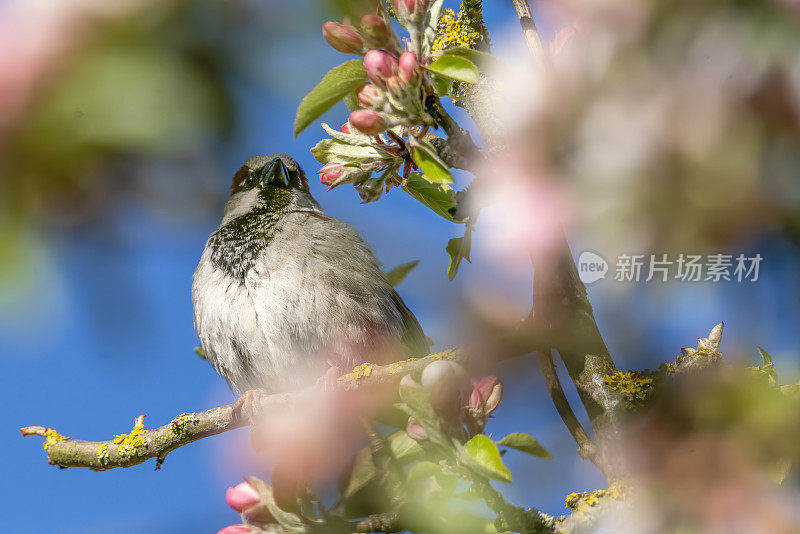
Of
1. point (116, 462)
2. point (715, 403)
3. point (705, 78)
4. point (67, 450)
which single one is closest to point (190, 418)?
point (116, 462)

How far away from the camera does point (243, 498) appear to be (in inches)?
44.1

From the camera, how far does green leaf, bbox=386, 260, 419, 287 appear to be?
5.83 feet

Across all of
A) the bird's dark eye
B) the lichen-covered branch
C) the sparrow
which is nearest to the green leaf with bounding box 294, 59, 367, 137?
the lichen-covered branch

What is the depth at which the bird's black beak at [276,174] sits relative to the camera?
3.10 meters

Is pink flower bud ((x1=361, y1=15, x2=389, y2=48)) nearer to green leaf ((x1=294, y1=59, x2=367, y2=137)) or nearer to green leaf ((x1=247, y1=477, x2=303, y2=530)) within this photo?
green leaf ((x1=294, y1=59, x2=367, y2=137))

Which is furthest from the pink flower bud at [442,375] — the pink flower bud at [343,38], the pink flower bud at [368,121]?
the pink flower bud at [343,38]

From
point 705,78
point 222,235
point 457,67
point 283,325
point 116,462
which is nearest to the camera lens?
point 705,78

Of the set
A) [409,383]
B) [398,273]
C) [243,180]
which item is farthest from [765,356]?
[243,180]

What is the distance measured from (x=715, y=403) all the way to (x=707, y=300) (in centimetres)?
10

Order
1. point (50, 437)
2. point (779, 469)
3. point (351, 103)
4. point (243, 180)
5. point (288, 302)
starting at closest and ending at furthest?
point (779, 469) < point (351, 103) < point (50, 437) < point (288, 302) < point (243, 180)

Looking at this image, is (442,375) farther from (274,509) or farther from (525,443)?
(274,509)

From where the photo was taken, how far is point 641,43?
0.57 meters

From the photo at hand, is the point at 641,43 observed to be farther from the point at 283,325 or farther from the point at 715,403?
the point at 283,325

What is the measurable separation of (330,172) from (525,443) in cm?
64
